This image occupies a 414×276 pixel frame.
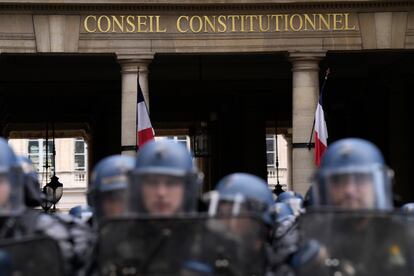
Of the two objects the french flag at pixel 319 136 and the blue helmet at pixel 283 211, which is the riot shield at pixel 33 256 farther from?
the french flag at pixel 319 136

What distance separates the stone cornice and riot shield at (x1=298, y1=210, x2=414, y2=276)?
60.2 feet

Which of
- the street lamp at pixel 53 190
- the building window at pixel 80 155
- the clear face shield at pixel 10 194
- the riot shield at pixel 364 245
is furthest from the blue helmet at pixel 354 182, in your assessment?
the building window at pixel 80 155

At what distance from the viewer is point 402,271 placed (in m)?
7.14

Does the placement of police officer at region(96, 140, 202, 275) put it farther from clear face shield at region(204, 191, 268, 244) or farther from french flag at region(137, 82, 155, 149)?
french flag at region(137, 82, 155, 149)

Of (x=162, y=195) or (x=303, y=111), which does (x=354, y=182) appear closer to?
(x=162, y=195)

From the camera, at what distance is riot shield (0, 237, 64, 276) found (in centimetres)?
680

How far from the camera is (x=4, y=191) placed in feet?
24.6

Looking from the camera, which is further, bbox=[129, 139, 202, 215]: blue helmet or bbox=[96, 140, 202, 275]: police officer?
bbox=[129, 139, 202, 215]: blue helmet

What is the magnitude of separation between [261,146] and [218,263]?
2747 cm

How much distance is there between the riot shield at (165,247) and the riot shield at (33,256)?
0.90ft

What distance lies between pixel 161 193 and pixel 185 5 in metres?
18.2

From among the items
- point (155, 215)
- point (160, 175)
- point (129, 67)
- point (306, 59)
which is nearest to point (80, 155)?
point (129, 67)

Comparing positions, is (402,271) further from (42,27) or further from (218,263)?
(42,27)

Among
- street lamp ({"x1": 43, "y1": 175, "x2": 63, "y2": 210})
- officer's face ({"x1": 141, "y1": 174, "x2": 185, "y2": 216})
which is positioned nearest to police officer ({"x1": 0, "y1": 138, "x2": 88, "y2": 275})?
officer's face ({"x1": 141, "y1": 174, "x2": 185, "y2": 216})
